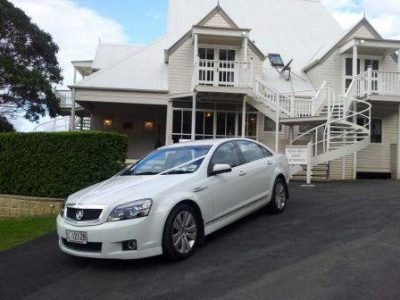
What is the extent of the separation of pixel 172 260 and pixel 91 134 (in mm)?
5563

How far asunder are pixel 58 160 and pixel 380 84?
13.5 metres

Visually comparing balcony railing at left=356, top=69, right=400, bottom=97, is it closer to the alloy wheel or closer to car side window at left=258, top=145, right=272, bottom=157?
car side window at left=258, top=145, right=272, bottom=157

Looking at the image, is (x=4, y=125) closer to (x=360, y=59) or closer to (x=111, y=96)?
(x=111, y=96)

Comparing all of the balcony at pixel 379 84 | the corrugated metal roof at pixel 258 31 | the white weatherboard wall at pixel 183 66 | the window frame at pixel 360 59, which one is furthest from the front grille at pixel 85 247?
the window frame at pixel 360 59

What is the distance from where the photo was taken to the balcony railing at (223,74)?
17.9 metres

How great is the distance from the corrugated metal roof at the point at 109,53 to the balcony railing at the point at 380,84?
35.4ft

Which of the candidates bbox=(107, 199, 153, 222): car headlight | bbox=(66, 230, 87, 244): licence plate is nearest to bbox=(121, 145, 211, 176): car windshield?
bbox=(107, 199, 153, 222): car headlight

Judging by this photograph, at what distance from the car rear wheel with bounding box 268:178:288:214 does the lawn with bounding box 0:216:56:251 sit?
4.21m

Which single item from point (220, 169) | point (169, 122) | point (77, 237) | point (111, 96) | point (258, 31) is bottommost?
point (77, 237)

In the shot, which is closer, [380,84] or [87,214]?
[87,214]

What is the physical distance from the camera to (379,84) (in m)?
18.5

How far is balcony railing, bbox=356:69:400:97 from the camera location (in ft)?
60.4

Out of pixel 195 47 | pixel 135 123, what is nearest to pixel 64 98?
pixel 135 123

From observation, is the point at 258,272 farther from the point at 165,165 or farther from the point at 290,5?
the point at 290,5
